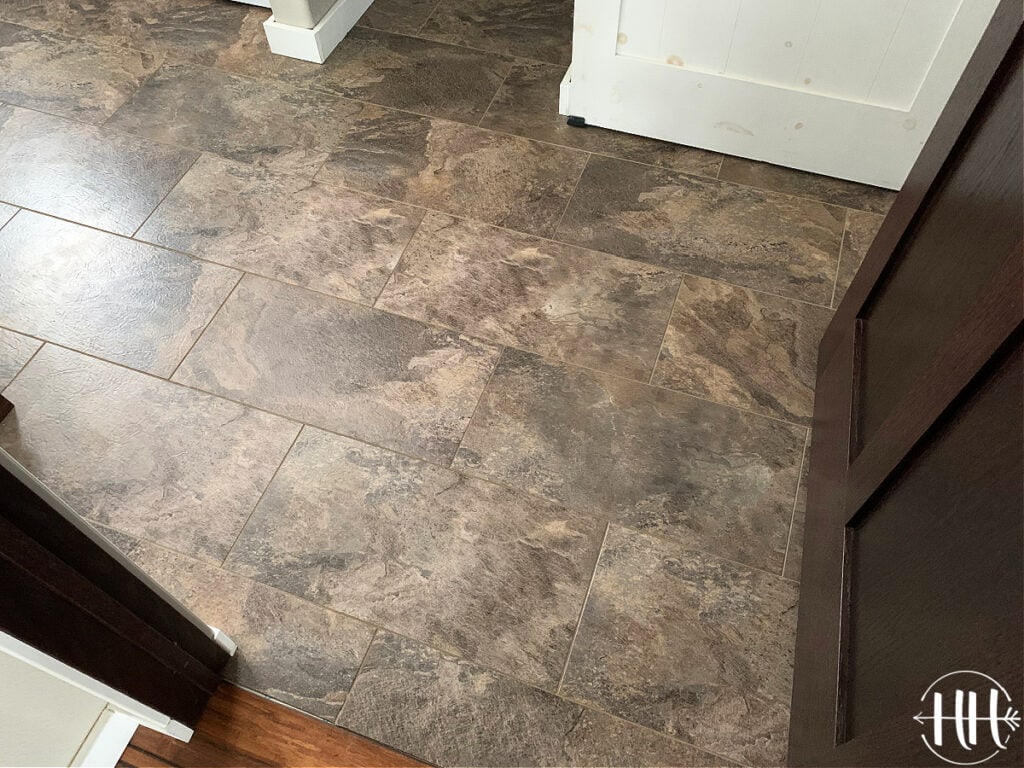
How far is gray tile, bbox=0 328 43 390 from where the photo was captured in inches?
63.5

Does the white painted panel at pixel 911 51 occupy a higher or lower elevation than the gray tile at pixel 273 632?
higher

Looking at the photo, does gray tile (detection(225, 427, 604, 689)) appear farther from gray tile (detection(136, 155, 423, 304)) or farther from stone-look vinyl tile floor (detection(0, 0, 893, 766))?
gray tile (detection(136, 155, 423, 304))

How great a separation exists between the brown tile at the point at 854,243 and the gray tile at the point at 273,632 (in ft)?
3.87

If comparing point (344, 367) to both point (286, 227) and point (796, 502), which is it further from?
point (796, 502)

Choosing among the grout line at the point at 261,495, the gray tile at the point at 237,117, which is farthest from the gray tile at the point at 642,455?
the gray tile at the point at 237,117

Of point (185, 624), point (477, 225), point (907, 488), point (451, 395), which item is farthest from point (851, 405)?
point (185, 624)

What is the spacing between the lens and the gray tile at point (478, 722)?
120 cm

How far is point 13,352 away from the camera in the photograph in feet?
5.38

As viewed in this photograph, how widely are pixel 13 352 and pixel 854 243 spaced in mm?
1808

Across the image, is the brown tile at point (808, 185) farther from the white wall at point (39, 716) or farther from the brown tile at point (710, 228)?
the white wall at point (39, 716)

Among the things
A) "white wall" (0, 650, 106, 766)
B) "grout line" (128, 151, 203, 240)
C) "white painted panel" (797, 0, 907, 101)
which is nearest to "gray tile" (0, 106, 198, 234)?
"grout line" (128, 151, 203, 240)

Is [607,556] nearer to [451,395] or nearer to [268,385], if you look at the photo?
[451,395]

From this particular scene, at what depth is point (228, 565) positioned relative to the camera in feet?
4.54

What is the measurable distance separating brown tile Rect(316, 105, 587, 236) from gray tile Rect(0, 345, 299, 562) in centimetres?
66
